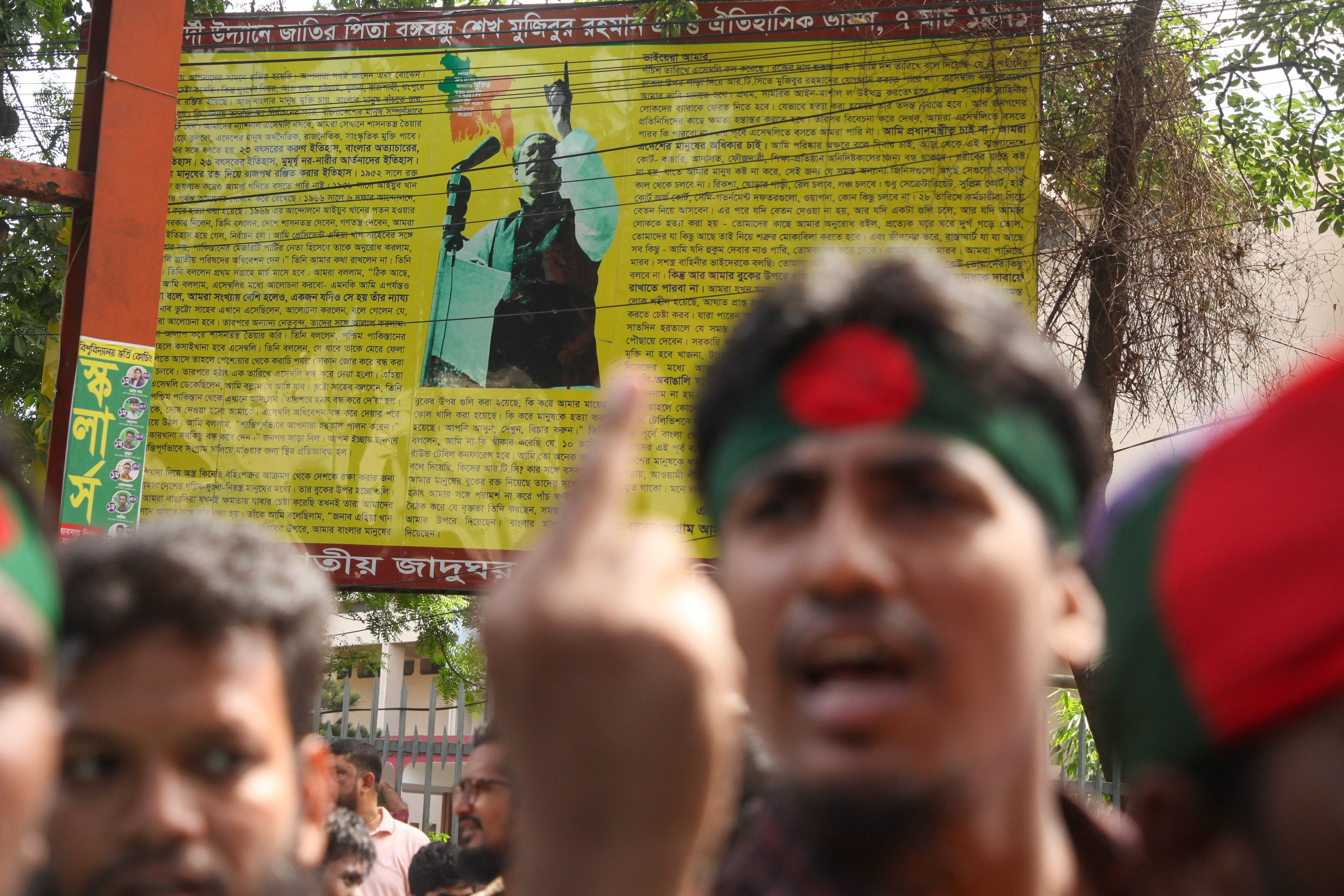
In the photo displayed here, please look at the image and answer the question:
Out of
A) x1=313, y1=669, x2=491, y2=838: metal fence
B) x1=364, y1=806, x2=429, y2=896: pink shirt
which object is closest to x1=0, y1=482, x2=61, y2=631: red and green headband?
x1=364, y1=806, x2=429, y2=896: pink shirt

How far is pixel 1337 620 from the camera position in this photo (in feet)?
Result: 2.37

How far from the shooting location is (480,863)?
2.96 m

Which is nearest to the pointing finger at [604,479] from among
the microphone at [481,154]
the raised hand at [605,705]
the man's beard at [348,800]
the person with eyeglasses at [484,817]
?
the raised hand at [605,705]

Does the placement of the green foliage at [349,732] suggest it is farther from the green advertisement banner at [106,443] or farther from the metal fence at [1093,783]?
the metal fence at [1093,783]

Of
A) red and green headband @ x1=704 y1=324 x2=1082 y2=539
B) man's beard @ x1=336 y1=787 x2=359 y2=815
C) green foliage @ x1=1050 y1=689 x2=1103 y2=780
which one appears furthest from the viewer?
green foliage @ x1=1050 y1=689 x2=1103 y2=780

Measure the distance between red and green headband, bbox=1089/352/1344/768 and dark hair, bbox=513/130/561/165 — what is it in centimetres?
654

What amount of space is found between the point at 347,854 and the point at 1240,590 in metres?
2.80

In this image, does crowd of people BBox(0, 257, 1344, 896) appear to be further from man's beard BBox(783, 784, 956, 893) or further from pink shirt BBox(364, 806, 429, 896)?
pink shirt BBox(364, 806, 429, 896)

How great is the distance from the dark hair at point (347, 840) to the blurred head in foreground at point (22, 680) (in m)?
2.21

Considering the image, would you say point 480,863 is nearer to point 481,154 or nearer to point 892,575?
point 892,575

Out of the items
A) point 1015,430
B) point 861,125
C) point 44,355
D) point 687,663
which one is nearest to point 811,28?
point 861,125

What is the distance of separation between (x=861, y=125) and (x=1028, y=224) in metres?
1.21

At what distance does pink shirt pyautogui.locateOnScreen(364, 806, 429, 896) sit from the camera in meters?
4.33

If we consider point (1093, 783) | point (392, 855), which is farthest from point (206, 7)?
point (1093, 783)
